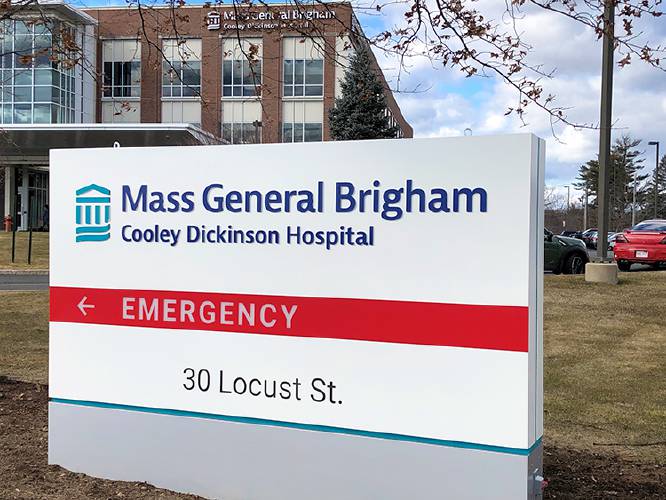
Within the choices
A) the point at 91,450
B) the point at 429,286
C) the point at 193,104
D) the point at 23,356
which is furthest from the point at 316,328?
the point at 193,104

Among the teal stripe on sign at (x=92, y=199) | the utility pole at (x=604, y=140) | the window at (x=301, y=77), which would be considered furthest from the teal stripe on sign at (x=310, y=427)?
the window at (x=301, y=77)

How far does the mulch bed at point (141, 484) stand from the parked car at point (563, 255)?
14464mm

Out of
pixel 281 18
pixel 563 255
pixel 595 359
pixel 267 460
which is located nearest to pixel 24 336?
pixel 281 18

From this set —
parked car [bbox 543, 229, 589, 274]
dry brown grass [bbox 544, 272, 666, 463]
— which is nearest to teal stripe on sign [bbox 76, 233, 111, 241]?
dry brown grass [bbox 544, 272, 666, 463]

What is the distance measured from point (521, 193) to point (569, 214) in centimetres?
10270

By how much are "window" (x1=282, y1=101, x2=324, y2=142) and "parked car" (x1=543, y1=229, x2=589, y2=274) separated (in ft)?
102

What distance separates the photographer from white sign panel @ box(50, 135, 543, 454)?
11.0 feet

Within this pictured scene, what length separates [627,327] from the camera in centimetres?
986

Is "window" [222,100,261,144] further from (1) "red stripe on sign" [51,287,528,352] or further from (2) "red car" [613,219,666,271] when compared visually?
(1) "red stripe on sign" [51,287,528,352]

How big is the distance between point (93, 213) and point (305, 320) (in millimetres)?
1454

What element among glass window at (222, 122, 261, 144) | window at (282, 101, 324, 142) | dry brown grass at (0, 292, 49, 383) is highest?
window at (282, 101, 324, 142)

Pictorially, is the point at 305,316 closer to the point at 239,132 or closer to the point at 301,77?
the point at 239,132

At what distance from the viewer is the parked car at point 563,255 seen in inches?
739

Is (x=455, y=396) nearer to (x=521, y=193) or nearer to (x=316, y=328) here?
(x=316, y=328)
